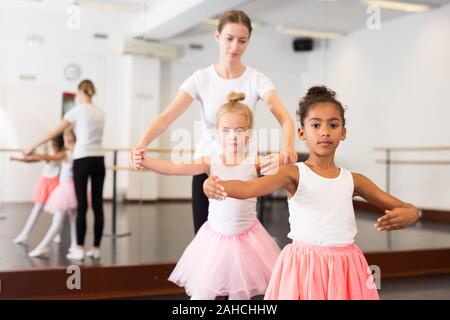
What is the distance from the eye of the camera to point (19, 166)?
12.2 ft

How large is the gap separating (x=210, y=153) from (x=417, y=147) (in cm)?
396

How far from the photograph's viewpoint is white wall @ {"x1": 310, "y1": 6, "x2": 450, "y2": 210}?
444cm

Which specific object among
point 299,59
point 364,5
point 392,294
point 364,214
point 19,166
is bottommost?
point 392,294

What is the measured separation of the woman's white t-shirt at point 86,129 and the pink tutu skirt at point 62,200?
309 mm

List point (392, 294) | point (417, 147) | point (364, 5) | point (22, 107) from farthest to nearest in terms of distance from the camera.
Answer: point (417, 147) → point (364, 5) → point (22, 107) → point (392, 294)

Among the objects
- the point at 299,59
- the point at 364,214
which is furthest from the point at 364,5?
the point at 364,214

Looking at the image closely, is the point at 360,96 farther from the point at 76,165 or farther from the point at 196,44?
the point at 76,165

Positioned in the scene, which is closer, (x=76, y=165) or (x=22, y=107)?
(x=76, y=165)

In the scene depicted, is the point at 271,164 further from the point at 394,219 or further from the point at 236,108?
the point at 394,219

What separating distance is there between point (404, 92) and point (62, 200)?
11.9ft

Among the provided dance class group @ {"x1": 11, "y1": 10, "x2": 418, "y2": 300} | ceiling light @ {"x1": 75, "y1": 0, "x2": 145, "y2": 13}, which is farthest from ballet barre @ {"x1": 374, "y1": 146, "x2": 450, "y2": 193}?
dance class group @ {"x1": 11, "y1": 10, "x2": 418, "y2": 300}

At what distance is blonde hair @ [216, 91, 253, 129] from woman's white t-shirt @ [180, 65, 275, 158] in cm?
6

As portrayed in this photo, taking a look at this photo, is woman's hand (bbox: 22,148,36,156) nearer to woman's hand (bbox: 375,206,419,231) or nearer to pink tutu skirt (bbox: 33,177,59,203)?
→ pink tutu skirt (bbox: 33,177,59,203)

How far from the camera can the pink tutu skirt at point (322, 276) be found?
1.59 meters
